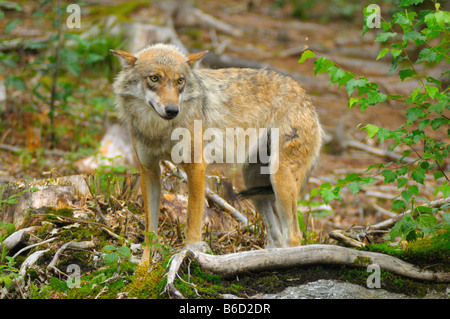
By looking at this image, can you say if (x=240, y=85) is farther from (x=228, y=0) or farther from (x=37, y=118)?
(x=228, y=0)

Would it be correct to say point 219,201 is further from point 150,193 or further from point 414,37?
point 414,37

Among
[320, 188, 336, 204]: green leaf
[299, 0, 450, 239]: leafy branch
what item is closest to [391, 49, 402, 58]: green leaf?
[299, 0, 450, 239]: leafy branch

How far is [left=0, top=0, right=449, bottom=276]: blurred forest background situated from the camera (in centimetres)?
641

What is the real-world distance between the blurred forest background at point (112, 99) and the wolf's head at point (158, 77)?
146 cm

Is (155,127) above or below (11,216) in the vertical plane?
above

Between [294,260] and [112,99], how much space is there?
22.4 feet

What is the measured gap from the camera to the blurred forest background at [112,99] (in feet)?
21.0

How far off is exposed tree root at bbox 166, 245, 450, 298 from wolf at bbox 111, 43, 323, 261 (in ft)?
2.48

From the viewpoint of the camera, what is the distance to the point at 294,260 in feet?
13.8

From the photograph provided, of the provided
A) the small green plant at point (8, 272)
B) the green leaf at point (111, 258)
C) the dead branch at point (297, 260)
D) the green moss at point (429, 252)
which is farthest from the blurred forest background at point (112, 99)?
the green leaf at point (111, 258)

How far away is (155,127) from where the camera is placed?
4840 millimetres

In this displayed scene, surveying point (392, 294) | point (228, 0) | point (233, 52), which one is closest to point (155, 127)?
point (392, 294)

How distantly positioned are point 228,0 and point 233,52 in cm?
809

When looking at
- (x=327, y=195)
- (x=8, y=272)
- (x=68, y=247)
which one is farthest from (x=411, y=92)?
(x=8, y=272)
